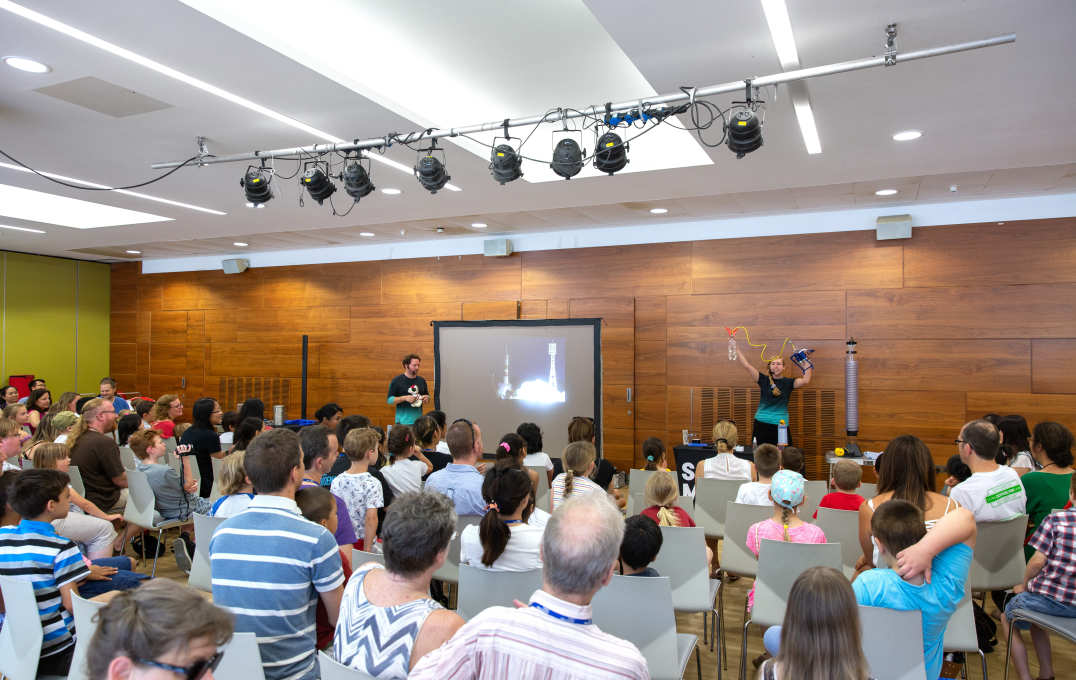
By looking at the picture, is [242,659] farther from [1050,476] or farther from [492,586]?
[1050,476]

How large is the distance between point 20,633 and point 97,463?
281 cm

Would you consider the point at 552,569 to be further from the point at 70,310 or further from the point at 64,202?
the point at 70,310

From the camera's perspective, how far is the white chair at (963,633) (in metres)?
2.81

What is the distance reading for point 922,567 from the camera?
7.37 ft

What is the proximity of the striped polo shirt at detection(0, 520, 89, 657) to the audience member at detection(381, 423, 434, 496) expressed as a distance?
71.2 inches

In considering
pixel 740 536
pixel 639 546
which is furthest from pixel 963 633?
pixel 639 546

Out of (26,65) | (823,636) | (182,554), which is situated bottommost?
(182,554)

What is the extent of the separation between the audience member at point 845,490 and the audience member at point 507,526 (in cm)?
202

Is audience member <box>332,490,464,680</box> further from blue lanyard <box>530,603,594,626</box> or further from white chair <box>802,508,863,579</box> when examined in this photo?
white chair <box>802,508,863,579</box>

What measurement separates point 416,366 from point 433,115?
160 inches

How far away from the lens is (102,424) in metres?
5.33

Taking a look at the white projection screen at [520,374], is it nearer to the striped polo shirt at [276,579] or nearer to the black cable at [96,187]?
the black cable at [96,187]

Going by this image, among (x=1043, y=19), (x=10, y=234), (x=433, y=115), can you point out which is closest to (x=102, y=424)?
(x=433, y=115)

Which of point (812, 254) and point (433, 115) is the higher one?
point (433, 115)
